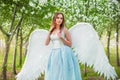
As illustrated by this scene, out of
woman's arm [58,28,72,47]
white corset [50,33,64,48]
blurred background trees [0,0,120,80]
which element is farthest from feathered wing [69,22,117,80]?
blurred background trees [0,0,120,80]

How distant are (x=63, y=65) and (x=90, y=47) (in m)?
0.72

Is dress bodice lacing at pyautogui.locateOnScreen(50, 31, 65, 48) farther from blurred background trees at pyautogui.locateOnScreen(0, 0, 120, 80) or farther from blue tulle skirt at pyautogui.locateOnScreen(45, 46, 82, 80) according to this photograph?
blurred background trees at pyautogui.locateOnScreen(0, 0, 120, 80)

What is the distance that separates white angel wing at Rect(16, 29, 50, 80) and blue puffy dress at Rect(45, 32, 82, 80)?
56 cm

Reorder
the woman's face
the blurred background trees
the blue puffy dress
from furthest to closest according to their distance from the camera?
the blurred background trees, the blue puffy dress, the woman's face

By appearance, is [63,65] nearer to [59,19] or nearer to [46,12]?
[59,19]

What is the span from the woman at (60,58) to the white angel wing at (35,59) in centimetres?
52

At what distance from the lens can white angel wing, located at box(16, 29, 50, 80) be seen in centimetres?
840

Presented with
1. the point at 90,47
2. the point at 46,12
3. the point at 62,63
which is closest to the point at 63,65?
the point at 62,63

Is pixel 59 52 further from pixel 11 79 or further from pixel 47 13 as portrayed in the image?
pixel 11 79

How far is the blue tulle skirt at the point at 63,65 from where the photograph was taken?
7801 millimetres

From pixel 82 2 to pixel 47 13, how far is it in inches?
Answer: 141

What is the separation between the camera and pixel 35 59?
8523 mm

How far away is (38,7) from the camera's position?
13398 millimetres

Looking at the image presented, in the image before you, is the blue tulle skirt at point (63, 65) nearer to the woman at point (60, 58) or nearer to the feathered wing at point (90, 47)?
the woman at point (60, 58)
